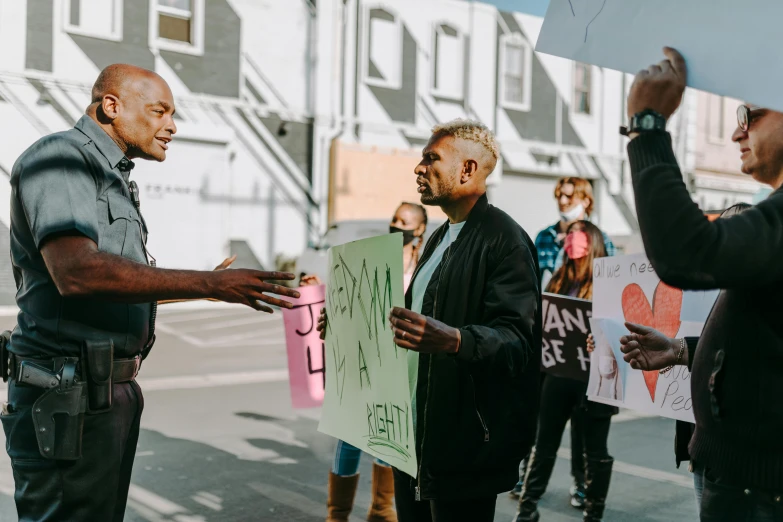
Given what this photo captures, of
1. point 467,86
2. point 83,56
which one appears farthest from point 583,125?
point 83,56

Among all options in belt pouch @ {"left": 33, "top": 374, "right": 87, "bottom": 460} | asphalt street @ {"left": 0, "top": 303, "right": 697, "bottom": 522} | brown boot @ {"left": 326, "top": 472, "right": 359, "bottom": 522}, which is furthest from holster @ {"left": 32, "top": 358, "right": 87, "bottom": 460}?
asphalt street @ {"left": 0, "top": 303, "right": 697, "bottom": 522}

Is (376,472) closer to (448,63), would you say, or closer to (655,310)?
(655,310)

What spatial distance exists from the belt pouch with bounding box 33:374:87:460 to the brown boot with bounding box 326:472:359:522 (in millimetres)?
2239

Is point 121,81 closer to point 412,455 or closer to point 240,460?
point 412,455

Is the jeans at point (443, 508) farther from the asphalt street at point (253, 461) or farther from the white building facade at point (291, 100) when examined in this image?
the white building facade at point (291, 100)

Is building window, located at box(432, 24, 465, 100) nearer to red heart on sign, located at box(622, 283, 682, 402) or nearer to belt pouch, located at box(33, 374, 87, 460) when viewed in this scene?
red heart on sign, located at box(622, 283, 682, 402)

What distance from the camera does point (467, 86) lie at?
21.2 metres

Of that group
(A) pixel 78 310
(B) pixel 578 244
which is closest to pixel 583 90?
(B) pixel 578 244

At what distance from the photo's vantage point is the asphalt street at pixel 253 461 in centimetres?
483

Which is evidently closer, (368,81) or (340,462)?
(340,462)

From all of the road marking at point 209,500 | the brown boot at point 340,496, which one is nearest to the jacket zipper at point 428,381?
the brown boot at point 340,496

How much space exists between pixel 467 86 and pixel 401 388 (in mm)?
19572

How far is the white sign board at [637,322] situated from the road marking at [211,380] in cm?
581

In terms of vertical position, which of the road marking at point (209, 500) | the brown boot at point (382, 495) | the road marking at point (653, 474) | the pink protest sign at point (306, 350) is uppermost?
the pink protest sign at point (306, 350)
